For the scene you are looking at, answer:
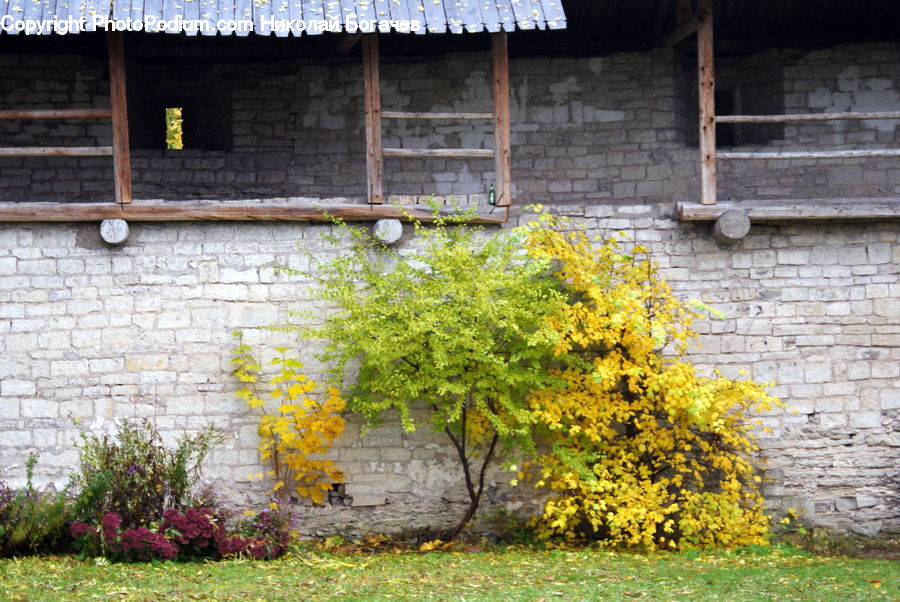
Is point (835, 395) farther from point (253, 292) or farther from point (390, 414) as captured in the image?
point (253, 292)

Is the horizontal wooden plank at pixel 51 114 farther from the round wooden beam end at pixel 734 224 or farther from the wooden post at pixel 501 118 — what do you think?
the round wooden beam end at pixel 734 224

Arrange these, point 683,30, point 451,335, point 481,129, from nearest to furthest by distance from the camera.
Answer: point 451,335, point 683,30, point 481,129

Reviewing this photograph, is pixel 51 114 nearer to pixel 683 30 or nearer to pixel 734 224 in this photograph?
pixel 734 224

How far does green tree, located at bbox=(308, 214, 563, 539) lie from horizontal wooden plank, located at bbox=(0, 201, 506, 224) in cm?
21

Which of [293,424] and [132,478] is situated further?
[293,424]

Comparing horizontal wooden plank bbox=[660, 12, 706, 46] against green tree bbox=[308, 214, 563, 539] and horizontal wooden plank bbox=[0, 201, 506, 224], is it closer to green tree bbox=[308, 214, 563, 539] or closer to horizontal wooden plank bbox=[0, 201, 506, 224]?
horizontal wooden plank bbox=[0, 201, 506, 224]

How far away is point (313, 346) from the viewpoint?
861 cm

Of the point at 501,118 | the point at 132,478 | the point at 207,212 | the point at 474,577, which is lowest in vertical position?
the point at 474,577

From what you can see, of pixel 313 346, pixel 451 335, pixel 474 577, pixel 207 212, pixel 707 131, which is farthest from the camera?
pixel 707 131

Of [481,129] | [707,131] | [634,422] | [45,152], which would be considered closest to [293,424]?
[634,422]

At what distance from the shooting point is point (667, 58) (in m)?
11.2

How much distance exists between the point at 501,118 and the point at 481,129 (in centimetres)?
262

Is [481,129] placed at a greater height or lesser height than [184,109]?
lesser

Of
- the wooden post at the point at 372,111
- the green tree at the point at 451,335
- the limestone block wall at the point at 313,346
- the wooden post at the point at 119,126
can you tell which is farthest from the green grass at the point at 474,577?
the wooden post at the point at 372,111
